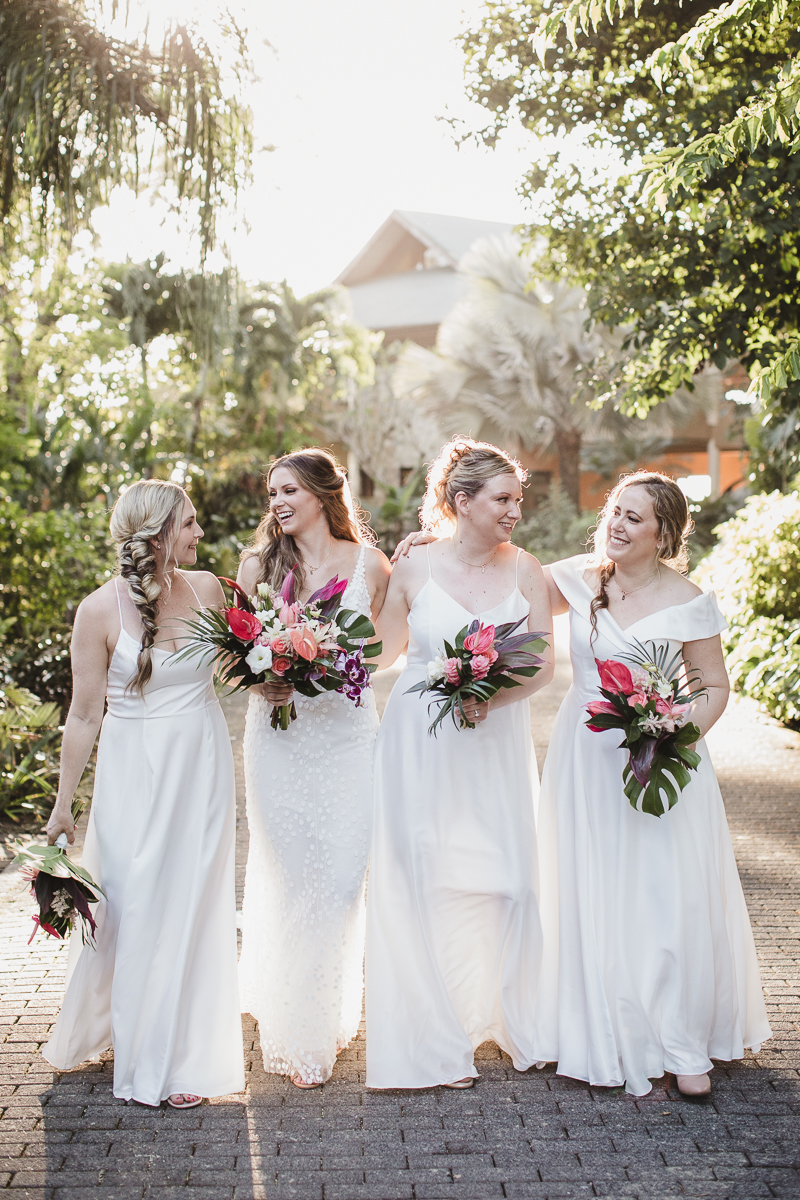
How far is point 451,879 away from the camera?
389 centimetres

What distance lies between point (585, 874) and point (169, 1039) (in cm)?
160

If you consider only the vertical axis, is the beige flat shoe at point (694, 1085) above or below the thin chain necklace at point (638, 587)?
below

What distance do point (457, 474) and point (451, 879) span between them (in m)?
1.54

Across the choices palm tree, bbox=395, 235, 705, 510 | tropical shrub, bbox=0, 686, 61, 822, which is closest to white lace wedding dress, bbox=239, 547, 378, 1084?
tropical shrub, bbox=0, 686, 61, 822

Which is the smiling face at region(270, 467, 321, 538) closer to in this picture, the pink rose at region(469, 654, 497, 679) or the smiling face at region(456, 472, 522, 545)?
the smiling face at region(456, 472, 522, 545)

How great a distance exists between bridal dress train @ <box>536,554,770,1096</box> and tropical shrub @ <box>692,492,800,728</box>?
19.3ft

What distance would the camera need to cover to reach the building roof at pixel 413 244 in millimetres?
34625

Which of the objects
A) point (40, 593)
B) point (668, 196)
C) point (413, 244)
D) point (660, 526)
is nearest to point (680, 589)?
point (660, 526)

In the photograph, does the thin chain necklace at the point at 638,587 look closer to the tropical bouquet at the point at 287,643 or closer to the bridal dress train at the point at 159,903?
the tropical bouquet at the point at 287,643

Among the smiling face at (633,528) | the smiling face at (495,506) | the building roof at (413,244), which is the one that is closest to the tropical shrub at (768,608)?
the smiling face at (633,528)

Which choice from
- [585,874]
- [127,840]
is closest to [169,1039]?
[127,840]

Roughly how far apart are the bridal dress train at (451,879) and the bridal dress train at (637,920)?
5.7 inches

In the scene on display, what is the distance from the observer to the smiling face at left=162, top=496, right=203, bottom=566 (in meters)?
3.74

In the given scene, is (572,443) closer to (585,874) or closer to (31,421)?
(31,421)
